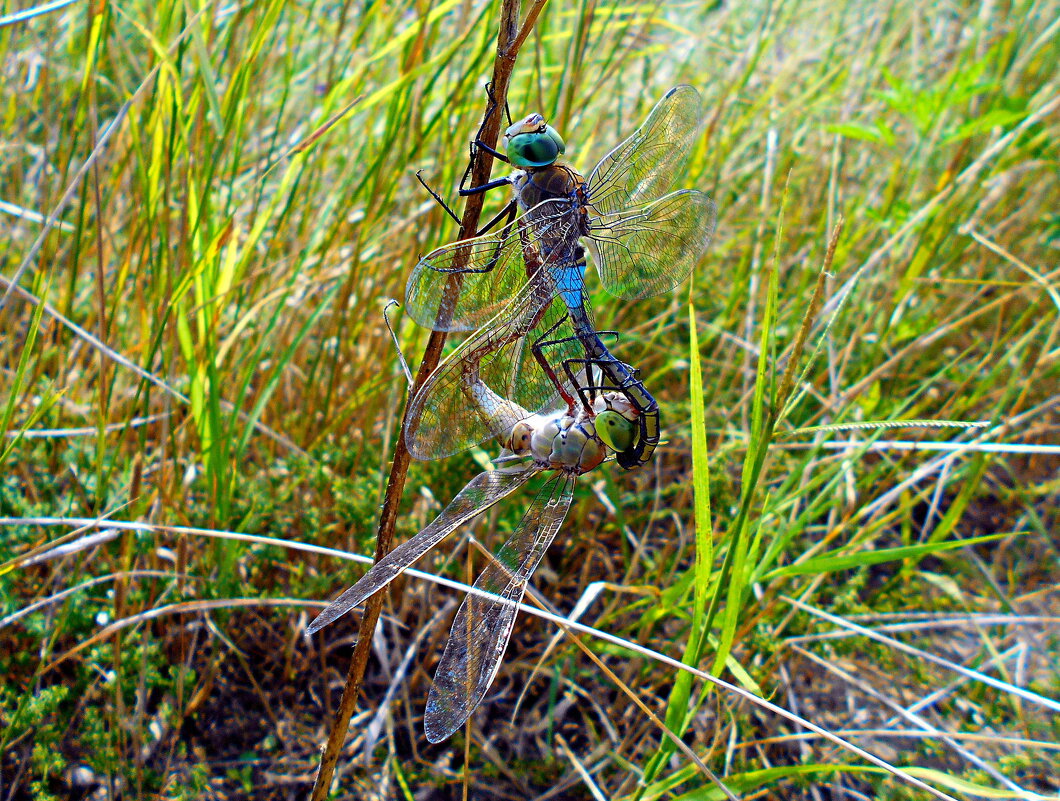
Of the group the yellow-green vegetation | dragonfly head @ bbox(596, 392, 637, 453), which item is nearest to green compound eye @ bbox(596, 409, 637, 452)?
dragonfly head @ bbox(596, 392, 637, 453)

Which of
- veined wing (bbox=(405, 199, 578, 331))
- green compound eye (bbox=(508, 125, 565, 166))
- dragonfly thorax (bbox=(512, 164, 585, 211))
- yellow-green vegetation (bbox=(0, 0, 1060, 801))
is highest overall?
green compound eye (bbox=(508, 125, 565, 166))

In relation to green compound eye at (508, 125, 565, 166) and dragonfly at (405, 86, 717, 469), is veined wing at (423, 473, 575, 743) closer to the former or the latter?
Result: dragonfly at (405, 86, 717, 469)

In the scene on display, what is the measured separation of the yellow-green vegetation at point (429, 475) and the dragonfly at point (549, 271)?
19cm

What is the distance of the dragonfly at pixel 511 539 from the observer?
3.87 ft

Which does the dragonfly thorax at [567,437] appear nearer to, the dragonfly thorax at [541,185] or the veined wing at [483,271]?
the veined wing at [483,271]

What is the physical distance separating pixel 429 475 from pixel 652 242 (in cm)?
85

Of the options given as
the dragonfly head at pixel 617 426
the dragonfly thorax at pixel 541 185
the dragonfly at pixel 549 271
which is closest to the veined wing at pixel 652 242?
the dragonfly at pixel 549 271

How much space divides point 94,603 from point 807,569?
1620 millimetres

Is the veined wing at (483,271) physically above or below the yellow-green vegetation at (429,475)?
above

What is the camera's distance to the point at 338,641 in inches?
76.7

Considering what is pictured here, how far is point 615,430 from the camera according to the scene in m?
1.19

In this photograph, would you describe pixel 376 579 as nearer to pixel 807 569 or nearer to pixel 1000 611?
pixel 807 569

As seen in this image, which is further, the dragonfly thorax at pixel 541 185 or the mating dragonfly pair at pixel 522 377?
the dragonfly thorax at pixel 541 185

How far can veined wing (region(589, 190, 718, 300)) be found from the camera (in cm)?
147
